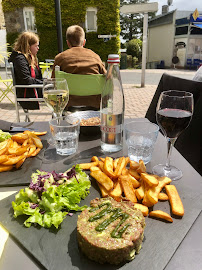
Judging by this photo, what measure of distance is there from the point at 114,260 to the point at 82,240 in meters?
0.12

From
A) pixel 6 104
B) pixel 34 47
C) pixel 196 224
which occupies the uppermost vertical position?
pixel 34 47

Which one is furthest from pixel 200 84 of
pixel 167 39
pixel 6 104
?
pixel 167 39

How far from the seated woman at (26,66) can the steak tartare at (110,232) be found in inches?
168

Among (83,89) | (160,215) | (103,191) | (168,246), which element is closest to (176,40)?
(83,89)

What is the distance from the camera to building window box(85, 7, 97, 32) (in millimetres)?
19703

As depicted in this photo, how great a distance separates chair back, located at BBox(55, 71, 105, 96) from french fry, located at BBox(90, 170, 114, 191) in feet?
8.21

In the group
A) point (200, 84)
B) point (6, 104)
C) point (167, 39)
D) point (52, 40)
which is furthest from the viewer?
point (167, 39)

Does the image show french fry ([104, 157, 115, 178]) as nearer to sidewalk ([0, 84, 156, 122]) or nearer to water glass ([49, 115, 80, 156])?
water glass ([49, 115, 80, 156])

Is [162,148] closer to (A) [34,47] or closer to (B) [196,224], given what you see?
(B) [196,224]

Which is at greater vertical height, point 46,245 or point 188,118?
point 188,118

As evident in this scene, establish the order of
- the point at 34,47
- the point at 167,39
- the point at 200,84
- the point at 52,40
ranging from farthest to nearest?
the point at 167,39 → the point at 52,40 → the point at 34,47 → the point at 200,84

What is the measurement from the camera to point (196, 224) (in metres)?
0.96

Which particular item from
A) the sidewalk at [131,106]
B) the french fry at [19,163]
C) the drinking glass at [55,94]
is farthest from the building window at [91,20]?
the french fry at [19,163]

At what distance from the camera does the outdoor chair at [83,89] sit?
3521 mm
